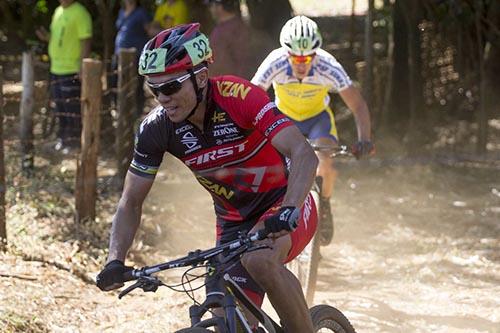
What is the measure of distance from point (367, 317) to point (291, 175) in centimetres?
307

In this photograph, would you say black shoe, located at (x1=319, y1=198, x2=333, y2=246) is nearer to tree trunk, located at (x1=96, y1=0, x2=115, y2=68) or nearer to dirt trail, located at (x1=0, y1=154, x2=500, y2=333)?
dirt trail, located at (x1=0, y1=154, x2=500, y2=333)

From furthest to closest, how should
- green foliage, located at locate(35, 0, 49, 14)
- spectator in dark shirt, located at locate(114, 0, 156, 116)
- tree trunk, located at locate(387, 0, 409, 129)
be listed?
green foliage, located at locate(35, 0, 49, 14)
tree trunk, located at locate(387, 0, 409, 129)
spectator in dark shirt, located at locate(114, 0, 156, 116)

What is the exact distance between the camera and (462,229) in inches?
386

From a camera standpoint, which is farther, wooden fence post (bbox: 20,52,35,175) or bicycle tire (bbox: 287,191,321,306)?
wooden fence post (bbox: 20,52,35,175)

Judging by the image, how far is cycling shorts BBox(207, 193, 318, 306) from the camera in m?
4.50

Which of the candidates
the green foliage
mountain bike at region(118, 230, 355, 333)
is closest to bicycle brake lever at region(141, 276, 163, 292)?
mountain bike at region(118, 230, 355, 333)

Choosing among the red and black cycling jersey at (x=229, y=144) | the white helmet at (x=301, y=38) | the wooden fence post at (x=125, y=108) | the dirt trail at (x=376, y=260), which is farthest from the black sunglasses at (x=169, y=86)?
the wooden fence post at (x=125, y=108)

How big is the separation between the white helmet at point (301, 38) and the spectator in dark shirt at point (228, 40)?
357 cm

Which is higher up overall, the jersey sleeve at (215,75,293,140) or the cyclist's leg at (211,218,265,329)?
the jersey sleeve at (215,75,293,140)

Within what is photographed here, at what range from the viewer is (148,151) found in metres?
4.49

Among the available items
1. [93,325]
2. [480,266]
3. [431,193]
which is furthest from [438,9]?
[93,325]

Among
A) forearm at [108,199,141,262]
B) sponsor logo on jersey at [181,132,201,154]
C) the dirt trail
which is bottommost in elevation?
the dirt trail

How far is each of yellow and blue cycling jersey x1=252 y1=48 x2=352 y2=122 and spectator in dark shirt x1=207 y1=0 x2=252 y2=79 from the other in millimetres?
2962

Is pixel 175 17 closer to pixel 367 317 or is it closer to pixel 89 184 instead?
pixel 89 184
